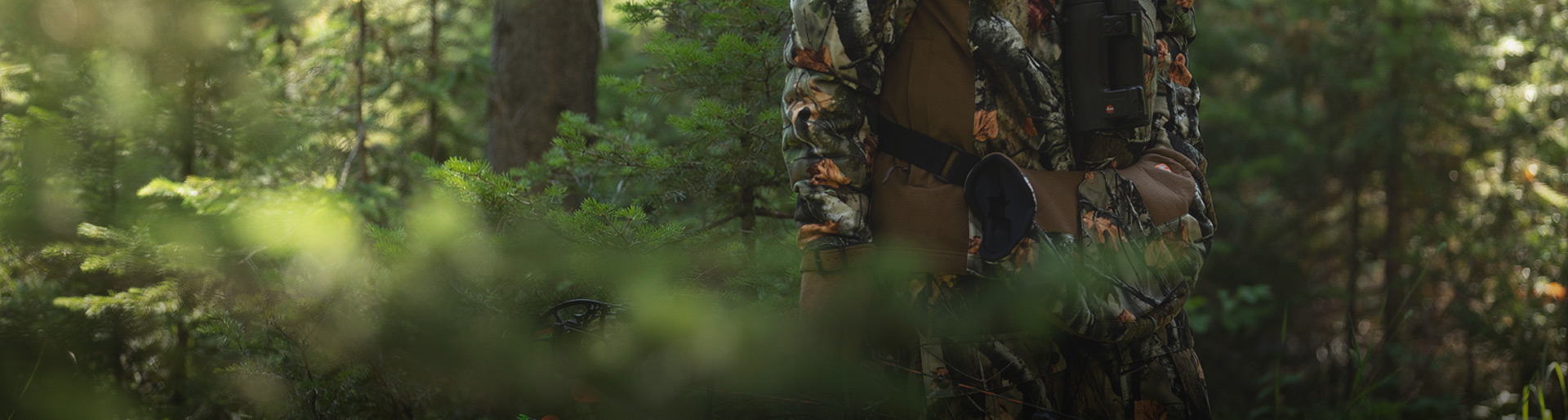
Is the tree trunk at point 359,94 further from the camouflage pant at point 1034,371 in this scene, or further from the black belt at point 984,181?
the camouflage pant at point 1034,371

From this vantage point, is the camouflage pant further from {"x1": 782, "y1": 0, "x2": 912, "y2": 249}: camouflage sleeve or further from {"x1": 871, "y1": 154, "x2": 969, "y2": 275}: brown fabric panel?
{"x1": 782, "y1": 0, "x2": 912, "y2": 249}: camouflage sleeve

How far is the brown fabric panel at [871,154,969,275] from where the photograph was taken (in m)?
1.96

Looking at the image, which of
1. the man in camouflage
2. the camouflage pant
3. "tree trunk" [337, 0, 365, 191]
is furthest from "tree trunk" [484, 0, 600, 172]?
the camouflage pant

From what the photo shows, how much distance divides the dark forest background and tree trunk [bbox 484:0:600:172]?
0.05 ft

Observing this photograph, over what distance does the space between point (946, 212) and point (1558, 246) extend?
6.05 metres

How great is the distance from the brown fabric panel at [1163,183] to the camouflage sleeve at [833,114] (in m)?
0.69

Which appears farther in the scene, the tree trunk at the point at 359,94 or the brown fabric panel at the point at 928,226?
the tree trunk at the point at 359,94

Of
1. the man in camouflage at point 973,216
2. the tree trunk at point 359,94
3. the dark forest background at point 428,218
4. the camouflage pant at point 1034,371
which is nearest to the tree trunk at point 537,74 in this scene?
the dark forest background at point 428,218

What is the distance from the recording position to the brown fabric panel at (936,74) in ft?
6.64

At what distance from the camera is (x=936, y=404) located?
196 centimetres

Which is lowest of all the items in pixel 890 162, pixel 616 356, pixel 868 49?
Answer: pixel 616 356

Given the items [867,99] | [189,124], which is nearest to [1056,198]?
[867,99]

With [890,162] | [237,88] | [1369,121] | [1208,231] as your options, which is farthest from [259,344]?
[1369,121]

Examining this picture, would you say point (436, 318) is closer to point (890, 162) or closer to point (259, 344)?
point (259, 344)
